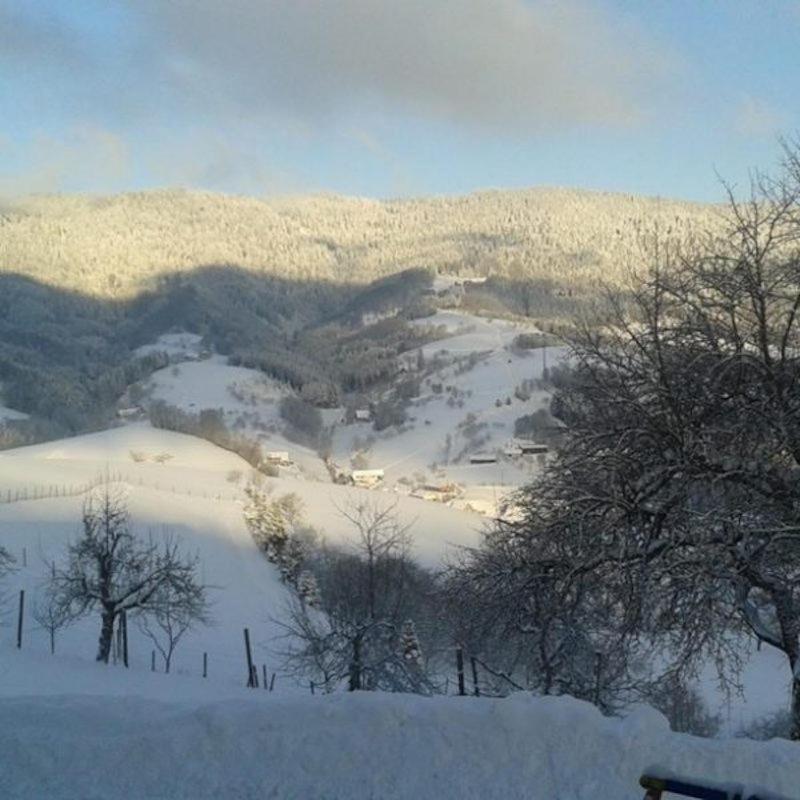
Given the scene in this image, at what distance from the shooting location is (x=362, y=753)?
22.2ft

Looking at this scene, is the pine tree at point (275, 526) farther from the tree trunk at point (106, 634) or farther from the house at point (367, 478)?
the tree trunk at point (106, 634)

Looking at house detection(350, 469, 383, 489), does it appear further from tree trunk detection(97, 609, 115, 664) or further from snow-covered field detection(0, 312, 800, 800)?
tree trunk detection(97, 609, 115, 664)

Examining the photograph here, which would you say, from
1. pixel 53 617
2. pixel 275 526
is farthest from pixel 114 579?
pixel 275 526

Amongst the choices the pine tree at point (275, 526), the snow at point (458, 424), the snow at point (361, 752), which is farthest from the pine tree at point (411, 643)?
the snow at point (458, 424)

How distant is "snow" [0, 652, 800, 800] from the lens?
6.45m

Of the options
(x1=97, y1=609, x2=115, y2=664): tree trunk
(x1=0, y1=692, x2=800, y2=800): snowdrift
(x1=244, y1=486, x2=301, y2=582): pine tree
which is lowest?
(x1=97, y1=609, x2=115, y2=664): tree trunk

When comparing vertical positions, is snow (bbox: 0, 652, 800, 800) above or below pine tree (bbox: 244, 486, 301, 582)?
below

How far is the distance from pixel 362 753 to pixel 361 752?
1 cm

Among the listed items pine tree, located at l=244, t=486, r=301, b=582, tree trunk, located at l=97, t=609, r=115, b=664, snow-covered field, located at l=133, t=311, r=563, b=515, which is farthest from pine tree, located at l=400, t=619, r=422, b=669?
snow-covered field, located at l=133, t=311, r=563, b=515

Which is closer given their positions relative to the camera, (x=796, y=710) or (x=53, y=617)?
(x=796, y=710)

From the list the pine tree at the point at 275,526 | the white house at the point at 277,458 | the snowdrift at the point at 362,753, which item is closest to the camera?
the snowdrift at the point at 362,753

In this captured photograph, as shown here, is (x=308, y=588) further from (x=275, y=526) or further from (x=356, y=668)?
(x=356, y=668)

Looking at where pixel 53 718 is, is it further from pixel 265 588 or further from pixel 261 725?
pixel 265 588

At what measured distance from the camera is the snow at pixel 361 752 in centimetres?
645
